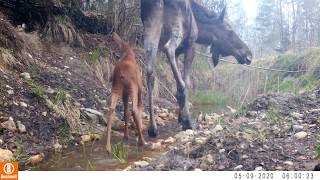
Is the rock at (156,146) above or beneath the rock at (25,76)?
beneath

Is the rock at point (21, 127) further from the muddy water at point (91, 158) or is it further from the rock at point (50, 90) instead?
the rock at point (50, 90)

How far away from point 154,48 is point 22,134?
1.00 m

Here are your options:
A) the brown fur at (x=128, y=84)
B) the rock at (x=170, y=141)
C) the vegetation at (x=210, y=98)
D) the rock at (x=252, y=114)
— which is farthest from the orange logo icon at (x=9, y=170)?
the vegetation at (x=210, y=98)

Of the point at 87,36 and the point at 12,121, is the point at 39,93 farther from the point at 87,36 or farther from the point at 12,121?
the point at 87,36

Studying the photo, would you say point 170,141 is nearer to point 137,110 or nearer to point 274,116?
point 137,110

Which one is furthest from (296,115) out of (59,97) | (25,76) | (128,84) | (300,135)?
(25,76)

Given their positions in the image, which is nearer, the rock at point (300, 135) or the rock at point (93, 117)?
the rock at point (300, 135)

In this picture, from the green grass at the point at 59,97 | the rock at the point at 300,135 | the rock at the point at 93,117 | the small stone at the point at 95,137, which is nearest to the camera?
the rock at the point at 300,135

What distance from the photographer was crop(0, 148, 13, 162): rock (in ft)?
6.26

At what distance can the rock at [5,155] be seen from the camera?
1907 mm

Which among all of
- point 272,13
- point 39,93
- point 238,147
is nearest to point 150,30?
point 39,93

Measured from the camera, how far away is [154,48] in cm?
279

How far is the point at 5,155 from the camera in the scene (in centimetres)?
193

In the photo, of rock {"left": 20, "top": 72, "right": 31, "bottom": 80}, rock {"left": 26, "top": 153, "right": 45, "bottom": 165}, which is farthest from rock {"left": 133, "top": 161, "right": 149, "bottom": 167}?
rock {"left": 20, "top": 72, "right": 31, "bottom": 80}
